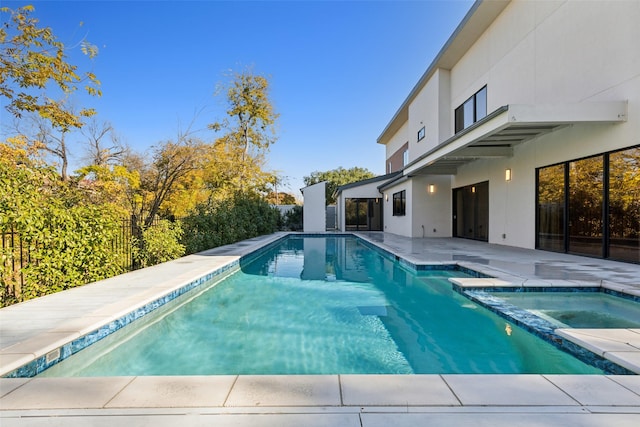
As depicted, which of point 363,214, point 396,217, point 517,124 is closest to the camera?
point 517,124

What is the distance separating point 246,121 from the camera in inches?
807

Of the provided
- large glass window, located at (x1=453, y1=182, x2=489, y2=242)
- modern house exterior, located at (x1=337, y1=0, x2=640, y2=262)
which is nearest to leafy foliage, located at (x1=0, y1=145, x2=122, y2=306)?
modern house exterior, located at (x1=337, y1=0, x2=640, y2=262)

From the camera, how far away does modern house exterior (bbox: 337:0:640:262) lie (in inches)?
275

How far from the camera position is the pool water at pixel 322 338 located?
11.1ft

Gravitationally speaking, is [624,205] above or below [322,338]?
above

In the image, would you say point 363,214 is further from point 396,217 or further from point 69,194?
point 69,194

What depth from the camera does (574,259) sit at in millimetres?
7867

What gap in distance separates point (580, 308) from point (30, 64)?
9.64 m

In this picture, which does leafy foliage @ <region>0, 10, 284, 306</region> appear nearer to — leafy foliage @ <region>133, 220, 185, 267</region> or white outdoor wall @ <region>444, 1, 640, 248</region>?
leafy foliage @ <region>133, 220, 185, 267</region>

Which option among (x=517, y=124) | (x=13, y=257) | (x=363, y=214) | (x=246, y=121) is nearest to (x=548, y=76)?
(x=517, y=124)

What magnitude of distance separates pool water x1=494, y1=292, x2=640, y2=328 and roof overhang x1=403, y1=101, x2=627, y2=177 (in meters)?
3.69

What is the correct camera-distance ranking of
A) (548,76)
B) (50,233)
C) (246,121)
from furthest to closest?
(246,121), (548,76), (50,233)

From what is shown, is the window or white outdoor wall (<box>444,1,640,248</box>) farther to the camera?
the window

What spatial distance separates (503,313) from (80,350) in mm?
4882
